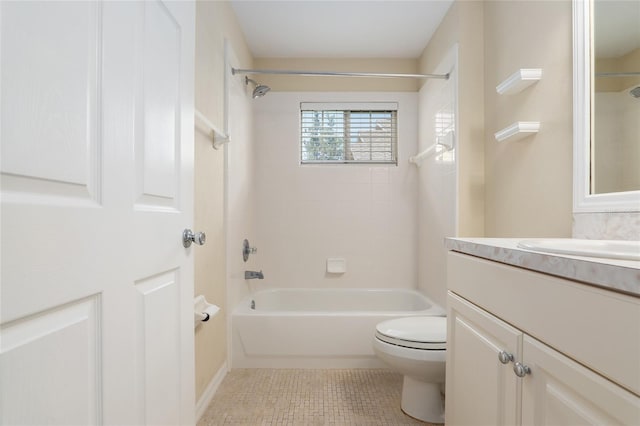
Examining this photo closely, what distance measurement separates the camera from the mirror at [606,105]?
3.65 ft

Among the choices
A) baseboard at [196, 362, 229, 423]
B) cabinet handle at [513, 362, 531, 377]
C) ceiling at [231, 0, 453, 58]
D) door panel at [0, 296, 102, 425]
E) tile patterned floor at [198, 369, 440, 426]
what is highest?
ceiling at [231, 0, 453, 58]

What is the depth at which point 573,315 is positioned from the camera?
0.62 meters

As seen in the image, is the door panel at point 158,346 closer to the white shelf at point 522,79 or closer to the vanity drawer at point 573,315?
the vanity drawer at point 573,315

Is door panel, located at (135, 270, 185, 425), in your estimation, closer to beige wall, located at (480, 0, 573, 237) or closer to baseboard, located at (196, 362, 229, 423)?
baseboard, located at (196, 362, 229, 423)

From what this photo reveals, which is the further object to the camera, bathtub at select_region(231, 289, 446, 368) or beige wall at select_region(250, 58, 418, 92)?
beige wall at select_region(250, 58, 418, 92)

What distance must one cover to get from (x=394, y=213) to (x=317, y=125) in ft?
3.45

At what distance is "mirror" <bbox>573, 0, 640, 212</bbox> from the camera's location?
111cm

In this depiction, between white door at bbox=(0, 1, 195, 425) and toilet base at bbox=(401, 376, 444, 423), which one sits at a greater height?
white door at bbox=(0, 1, 195, 425)

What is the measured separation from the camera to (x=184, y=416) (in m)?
1.11

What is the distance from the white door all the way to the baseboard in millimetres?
762

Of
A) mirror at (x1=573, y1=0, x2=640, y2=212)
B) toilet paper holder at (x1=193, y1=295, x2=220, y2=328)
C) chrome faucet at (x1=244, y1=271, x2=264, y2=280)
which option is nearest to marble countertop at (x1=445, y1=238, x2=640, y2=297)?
mirror at (x1=573, y1=0, x2=640, y2=212)

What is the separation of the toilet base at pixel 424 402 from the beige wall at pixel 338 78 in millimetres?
2358

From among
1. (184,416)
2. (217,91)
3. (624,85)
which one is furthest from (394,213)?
(184,416)

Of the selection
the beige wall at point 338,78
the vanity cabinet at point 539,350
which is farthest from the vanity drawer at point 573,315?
the beige wall at point 338,78
